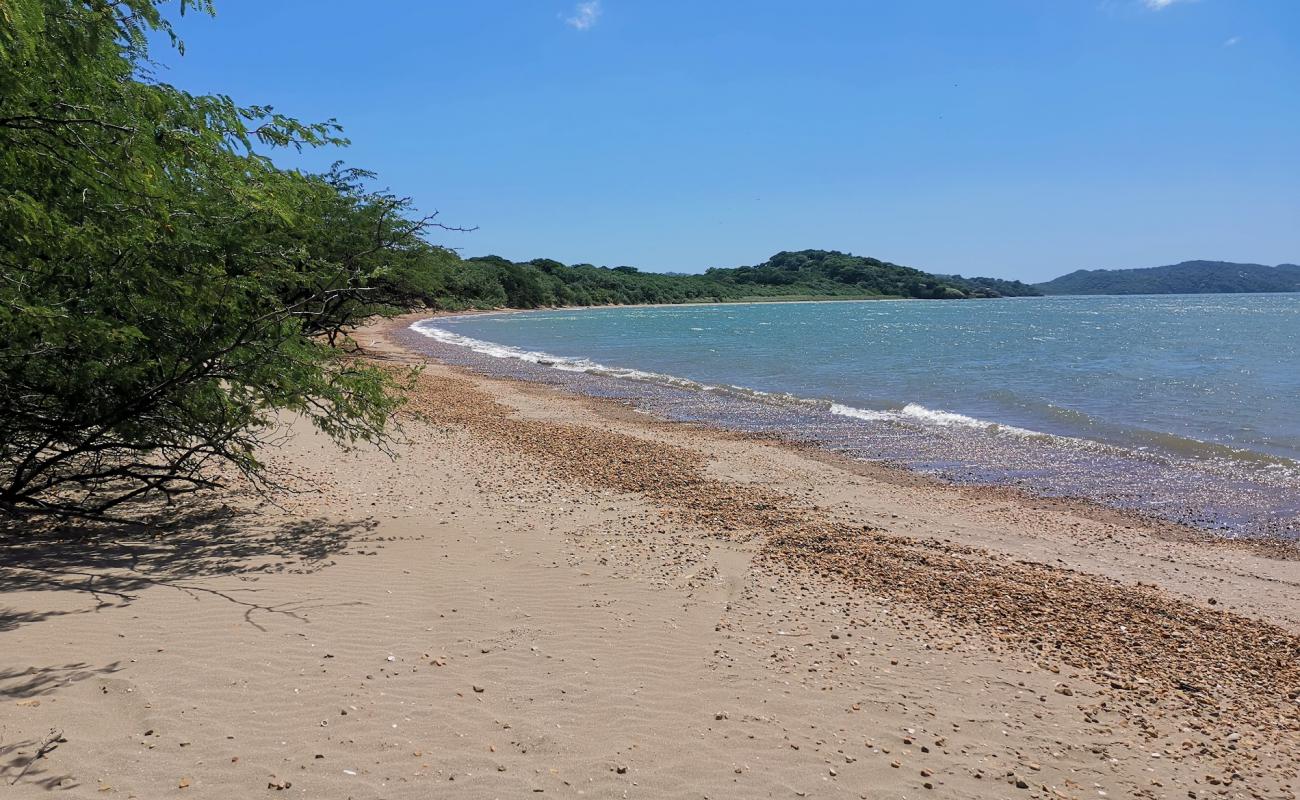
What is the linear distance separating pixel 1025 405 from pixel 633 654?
17.5m

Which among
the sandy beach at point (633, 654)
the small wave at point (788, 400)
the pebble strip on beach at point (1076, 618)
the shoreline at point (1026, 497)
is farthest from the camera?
the small wave at point (788, 400)

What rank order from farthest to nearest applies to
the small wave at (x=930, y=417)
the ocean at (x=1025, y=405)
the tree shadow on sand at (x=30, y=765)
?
the small wave at (x=930, y=417) → the ocean at (x=1025, y=405) → the tree shadow on sand at (x=30, y=765)

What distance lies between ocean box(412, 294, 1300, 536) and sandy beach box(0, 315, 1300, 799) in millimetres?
2943

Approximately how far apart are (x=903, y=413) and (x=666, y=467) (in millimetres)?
8912

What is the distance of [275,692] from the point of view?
4246mm

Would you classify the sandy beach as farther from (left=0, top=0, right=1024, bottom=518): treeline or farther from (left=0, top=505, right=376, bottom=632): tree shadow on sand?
(left=0, top=0, right=1024, bottom=518): treeline

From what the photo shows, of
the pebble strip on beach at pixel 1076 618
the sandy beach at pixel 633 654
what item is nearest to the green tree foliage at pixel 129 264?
the sandy beach at pixel 633 654

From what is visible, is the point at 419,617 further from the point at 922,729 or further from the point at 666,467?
the point at 666,467

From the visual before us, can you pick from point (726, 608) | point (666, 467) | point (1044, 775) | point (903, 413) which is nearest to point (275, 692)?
point (726, 608)

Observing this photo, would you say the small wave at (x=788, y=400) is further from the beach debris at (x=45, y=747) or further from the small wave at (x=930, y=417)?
the beach debris at (x=45, y=747)

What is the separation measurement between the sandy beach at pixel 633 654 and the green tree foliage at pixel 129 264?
1.08m

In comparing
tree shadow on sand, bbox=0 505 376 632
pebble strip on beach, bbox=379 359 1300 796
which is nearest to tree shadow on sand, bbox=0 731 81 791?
tree shadow on sand, bbox=0 505 376 632

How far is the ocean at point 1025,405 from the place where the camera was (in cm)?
1154

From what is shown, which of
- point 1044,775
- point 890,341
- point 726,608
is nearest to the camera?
point 1044,775
